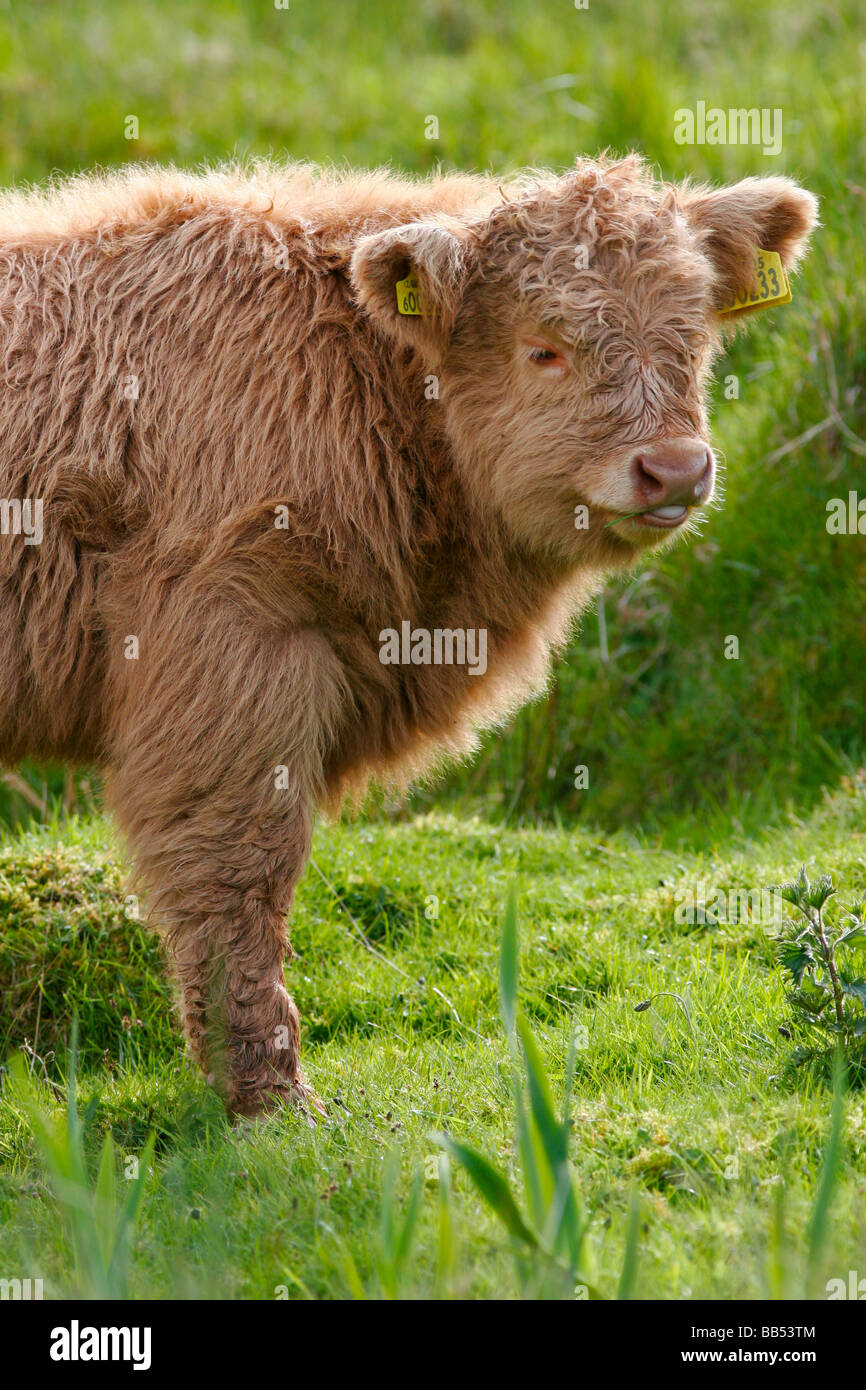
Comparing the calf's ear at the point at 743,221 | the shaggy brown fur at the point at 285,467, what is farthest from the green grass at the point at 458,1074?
the calf's ear at the point at 743,221

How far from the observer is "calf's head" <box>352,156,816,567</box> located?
427 cm

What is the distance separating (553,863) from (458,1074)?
2.15 meters

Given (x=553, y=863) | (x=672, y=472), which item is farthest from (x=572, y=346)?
(x=553, y=863)

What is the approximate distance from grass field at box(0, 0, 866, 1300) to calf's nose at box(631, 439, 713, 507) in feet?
5.54

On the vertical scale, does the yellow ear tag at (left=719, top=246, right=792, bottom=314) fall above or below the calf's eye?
above

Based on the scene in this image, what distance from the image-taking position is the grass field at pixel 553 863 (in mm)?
3527

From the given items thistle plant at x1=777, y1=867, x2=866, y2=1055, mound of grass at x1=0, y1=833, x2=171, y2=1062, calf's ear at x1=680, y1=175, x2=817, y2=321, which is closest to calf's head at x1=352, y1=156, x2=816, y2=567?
calf's ear at x1=680, y1=175, x2=817, y2=321

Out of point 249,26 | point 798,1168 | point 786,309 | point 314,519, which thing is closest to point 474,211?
point 314,519

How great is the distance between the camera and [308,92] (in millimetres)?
11477

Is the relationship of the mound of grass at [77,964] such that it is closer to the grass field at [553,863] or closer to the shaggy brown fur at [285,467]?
the grass field at [553,863]

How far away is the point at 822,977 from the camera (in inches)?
169

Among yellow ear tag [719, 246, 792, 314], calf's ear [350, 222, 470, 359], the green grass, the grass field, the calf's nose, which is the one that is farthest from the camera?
yellow ear tag [719, 246, 792, 314]

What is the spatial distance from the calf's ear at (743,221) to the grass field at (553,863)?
2.33 metres

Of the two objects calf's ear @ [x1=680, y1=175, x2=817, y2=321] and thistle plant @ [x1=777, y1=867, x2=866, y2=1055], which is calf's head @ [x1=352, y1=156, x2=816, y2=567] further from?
thistle plant @ [x1=777, y1=867, x2=866, y2=1055]
